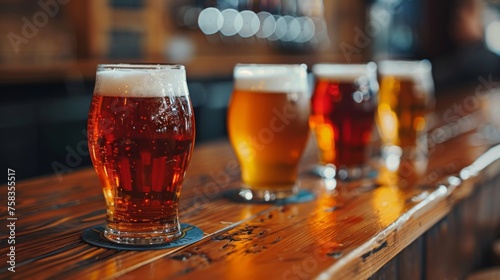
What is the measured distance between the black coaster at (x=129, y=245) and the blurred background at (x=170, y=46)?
68 centimetres

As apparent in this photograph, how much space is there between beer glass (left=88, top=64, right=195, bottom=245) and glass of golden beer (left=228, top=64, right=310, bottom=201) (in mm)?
351

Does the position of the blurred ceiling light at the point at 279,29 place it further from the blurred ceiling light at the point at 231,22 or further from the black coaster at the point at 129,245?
the black coaster at the point at 129,245

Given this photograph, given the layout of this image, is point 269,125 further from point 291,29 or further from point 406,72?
point 291,29

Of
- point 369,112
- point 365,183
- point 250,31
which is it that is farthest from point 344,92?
point 250,31

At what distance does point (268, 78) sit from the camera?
1447mm

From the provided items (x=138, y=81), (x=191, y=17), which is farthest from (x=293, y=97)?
(x=191, y=17)

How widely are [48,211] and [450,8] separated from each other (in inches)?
431

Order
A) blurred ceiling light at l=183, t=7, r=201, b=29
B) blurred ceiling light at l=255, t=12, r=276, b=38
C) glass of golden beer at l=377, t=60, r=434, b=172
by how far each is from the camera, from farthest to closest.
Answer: blurred ceiling light at l=255, t=12, r=276, b=38 → blurred ceiling light at l=183, t=7, r=201, b=29 → glass of golden beer at l=377, t=60, r=434, b=172

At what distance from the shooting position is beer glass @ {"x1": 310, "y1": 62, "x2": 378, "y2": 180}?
5.74 feet

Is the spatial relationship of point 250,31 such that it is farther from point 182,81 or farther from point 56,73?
point 182,81

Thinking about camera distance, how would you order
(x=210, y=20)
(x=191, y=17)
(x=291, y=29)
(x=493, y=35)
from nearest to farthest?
(x=191, y=17) → (x=210, y=20) → (x=291, y=29) → (x=493, y=35)

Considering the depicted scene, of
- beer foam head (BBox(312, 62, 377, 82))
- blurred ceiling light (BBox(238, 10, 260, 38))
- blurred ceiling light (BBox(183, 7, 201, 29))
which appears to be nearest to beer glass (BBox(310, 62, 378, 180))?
beer foam head (BBox(312, 62, 377, 82))

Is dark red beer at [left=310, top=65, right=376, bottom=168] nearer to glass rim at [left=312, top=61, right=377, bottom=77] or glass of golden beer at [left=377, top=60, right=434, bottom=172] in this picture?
glass rim at [left=312, top=61, right=377, bottom=77]

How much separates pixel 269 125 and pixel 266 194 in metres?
0.14
